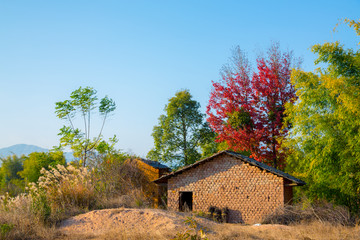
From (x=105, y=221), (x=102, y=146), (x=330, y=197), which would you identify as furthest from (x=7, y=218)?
(x=102, y=146)

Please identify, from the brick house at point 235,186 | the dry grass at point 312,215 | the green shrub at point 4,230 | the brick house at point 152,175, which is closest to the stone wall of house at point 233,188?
the brick house at point 235,186

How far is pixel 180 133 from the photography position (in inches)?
1227

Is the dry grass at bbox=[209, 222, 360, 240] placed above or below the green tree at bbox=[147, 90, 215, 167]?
below

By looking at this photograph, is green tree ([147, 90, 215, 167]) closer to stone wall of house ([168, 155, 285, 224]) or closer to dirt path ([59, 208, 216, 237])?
stone wall of house ([168, 155, 285, 224])

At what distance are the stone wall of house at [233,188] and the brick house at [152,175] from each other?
6.88 m

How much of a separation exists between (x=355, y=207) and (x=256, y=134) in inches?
305

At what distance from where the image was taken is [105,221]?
13125mm

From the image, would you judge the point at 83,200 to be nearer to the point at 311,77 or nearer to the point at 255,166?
the point at 255,166

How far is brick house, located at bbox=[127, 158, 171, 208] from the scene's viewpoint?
1119 inches

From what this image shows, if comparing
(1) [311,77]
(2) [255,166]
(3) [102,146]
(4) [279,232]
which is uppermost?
(1) [311,77]

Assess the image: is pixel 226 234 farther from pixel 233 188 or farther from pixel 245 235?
pixel 233 188

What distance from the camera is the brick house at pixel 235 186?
18.6 m

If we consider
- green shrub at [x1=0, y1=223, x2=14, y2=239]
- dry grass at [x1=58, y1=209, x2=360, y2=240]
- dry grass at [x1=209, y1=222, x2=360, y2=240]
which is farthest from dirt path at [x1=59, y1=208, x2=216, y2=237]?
green shrub at [x1=0, y1=223, x2=14, y2=239]

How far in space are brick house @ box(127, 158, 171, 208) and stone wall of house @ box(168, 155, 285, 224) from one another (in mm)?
6883
